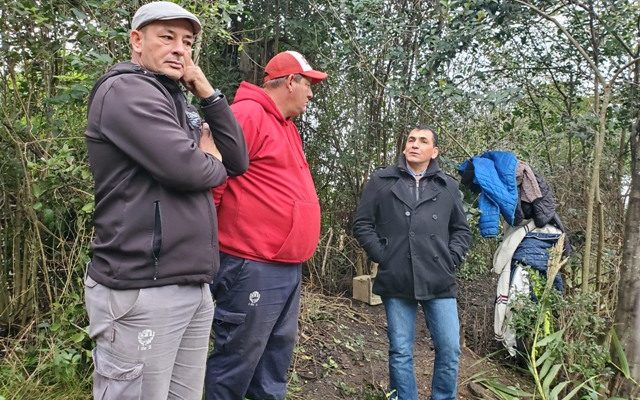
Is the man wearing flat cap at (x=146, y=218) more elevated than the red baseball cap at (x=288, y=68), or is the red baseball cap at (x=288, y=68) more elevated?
the red baseball cap at (x=288, y=68)

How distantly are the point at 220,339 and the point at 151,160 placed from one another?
1138mm

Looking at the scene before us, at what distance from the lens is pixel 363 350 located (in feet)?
15.0

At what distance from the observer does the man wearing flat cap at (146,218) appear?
72.4 inches

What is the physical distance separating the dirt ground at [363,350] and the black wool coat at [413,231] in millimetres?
1001

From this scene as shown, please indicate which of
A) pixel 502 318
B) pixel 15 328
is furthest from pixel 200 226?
pixel 502 318

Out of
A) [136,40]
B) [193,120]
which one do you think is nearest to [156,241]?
[193,120]

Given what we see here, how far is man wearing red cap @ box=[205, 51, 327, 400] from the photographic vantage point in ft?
8.50

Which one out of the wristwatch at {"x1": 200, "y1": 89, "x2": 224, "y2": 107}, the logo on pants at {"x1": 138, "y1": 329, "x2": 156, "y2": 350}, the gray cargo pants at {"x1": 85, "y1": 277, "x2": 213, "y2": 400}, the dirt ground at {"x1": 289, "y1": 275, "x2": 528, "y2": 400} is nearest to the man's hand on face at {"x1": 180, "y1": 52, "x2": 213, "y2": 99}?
the wristwatch at {"x1": 200, "y1": 89, "x2": 224, "y2": 107}

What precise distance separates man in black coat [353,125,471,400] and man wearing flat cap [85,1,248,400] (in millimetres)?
1625

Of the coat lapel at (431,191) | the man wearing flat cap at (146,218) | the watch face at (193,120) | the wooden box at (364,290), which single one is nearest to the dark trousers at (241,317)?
the man wearing flat cap at (146,218)

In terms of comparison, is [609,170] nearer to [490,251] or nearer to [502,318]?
[490,251]

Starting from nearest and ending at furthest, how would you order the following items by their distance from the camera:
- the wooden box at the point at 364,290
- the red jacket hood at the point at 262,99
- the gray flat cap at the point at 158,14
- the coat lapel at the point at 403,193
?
the gray flat cap at the point at 158,14
the red jacket hood at the point at 262,99
the coat lapel at the point at 403,193
the wooden box at the point at 364,290

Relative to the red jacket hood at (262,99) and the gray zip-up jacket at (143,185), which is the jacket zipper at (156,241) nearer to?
the gray zip-up jacket at (143,185)

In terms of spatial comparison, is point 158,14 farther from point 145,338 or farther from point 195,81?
point 145,338
